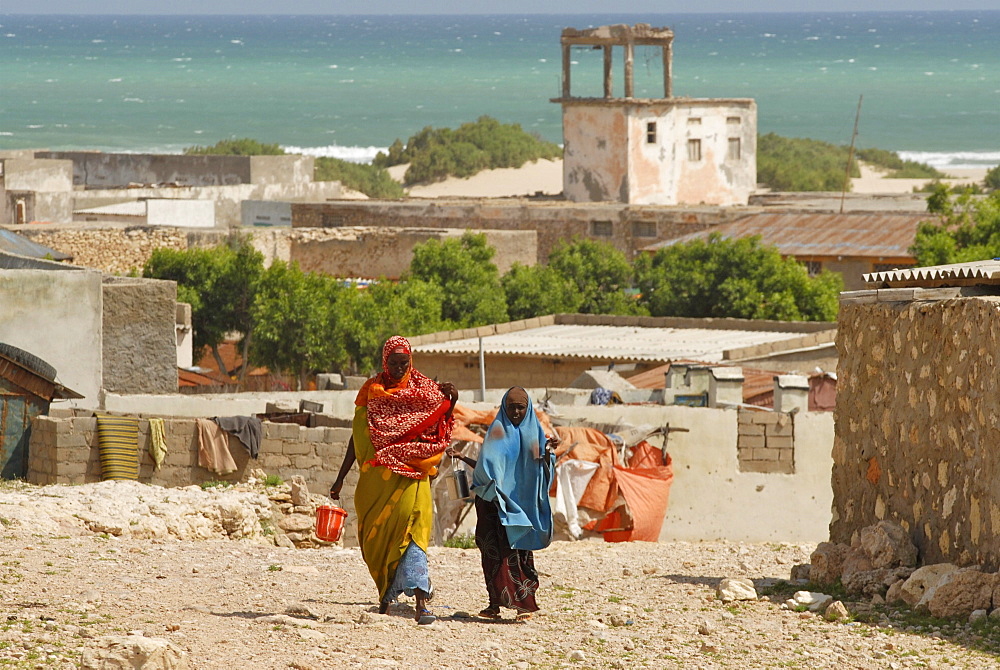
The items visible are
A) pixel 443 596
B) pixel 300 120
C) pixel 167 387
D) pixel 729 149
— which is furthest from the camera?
pixel 300 120

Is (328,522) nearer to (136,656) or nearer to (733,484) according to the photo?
(136,656)

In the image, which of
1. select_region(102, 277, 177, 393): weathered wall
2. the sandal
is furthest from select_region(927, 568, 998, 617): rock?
select_region(102, 277, 177, 393): weathered wall

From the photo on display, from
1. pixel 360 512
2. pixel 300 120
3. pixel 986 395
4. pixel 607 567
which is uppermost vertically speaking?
pixel 300 120

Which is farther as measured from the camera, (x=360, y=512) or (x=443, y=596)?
(x=443, y=596)

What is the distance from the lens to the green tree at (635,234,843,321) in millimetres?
30422

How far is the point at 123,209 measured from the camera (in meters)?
44.2

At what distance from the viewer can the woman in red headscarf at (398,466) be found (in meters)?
7.69

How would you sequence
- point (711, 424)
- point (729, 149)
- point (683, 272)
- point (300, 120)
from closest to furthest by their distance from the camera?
point (711, 424) < point (683, 272) < point (729, 149) < point (300, 120)

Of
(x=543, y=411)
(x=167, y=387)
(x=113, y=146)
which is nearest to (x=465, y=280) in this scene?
(x=167, y=387)

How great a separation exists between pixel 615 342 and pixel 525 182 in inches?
2529

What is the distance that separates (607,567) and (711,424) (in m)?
4.24

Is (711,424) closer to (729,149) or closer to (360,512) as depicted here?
(360,512)

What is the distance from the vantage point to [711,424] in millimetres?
13562

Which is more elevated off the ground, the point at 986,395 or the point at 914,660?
the point at 986,395
